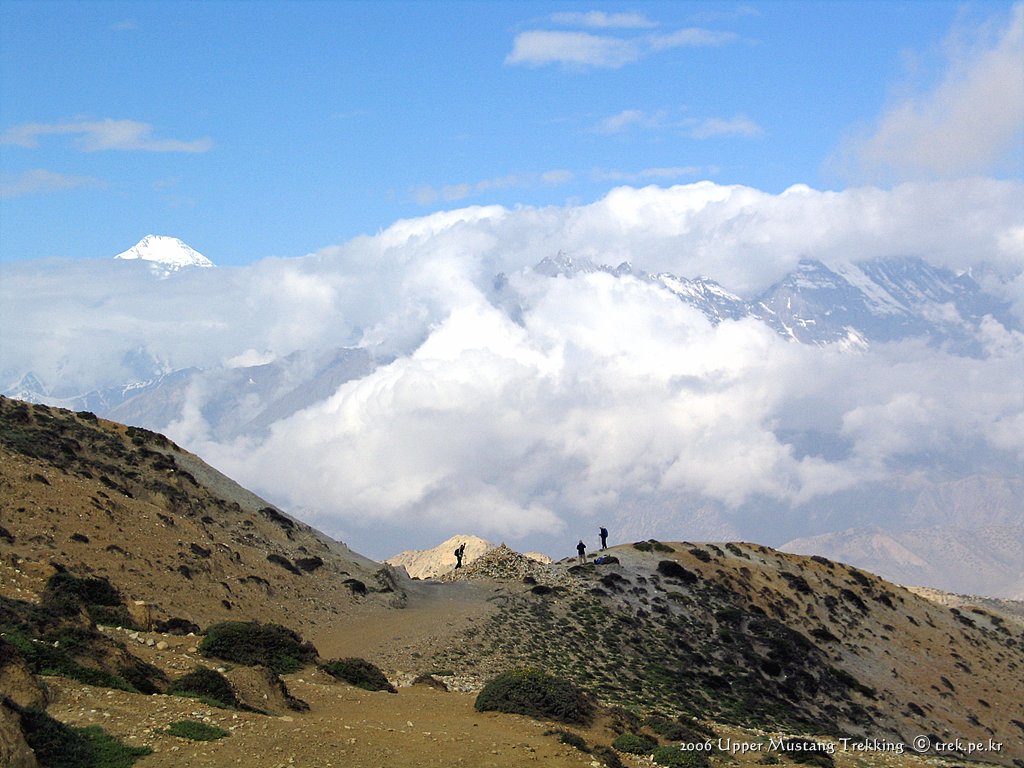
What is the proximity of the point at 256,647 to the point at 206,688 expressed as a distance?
20.7 feet

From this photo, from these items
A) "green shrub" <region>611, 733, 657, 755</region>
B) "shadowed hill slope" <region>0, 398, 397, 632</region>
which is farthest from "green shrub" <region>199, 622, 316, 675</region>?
"green shrub" <region>611, 733, 657, 755</region>

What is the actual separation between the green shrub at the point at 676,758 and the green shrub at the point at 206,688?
36.5 ft

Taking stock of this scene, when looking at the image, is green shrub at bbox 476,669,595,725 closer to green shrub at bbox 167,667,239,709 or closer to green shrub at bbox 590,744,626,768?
green shrub at bbox 590,744,626,768

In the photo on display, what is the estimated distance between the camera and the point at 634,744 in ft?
89.8

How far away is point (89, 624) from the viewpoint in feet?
91.6

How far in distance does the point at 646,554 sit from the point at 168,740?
67794 millimetres

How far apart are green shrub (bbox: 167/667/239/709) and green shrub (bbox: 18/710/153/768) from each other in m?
4.05

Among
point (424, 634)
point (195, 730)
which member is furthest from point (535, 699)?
point (424, 634)

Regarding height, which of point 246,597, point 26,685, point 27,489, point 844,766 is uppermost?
point 27,489

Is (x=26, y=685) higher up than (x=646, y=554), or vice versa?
(x=646, y=554)

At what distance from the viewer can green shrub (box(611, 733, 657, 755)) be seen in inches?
1068

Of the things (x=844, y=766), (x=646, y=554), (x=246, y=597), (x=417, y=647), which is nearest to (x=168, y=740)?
(x=844, y=766)

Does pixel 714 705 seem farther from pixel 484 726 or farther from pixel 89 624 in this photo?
pixel 89 624

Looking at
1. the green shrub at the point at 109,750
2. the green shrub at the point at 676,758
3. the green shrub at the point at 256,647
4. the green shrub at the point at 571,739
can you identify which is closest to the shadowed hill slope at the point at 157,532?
the green shrub at the point at 256,647
